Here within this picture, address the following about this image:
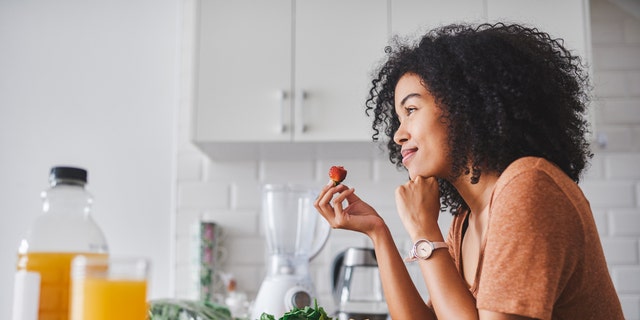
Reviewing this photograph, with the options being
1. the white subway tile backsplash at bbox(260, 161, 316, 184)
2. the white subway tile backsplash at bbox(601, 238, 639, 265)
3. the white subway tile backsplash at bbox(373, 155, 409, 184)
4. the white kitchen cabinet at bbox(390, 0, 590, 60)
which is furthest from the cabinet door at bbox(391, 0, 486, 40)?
the white subway tile backsplash at bbox(601, 238, 639, 265)

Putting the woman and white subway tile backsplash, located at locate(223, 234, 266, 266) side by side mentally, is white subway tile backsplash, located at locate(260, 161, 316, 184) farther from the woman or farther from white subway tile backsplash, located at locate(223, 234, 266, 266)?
the woman

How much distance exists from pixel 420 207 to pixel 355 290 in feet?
3.88

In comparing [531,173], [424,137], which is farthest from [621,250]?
[531,173]

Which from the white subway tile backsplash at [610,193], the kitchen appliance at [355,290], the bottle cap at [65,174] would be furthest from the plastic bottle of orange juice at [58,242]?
the white subway tile backsplash at [610,193]

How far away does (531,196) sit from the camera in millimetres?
1248

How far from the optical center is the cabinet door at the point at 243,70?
268cm

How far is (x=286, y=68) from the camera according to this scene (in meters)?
2.71

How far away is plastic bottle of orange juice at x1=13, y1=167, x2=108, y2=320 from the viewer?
0.98 meters

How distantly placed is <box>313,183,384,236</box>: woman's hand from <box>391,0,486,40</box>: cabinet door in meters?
1.20

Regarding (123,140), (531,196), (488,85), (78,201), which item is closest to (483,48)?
(488,85)

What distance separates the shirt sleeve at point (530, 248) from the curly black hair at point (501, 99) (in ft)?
0.78

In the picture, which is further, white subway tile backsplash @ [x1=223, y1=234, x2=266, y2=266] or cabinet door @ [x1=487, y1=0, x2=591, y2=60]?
white subway tile backsplash @ [x1=223, y1=234, x2=266, y2=266]

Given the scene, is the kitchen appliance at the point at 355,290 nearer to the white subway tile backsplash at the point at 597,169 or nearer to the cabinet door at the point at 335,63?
the cabinet door at the point at 335,63

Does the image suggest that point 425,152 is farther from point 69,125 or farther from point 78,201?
point 69,125
